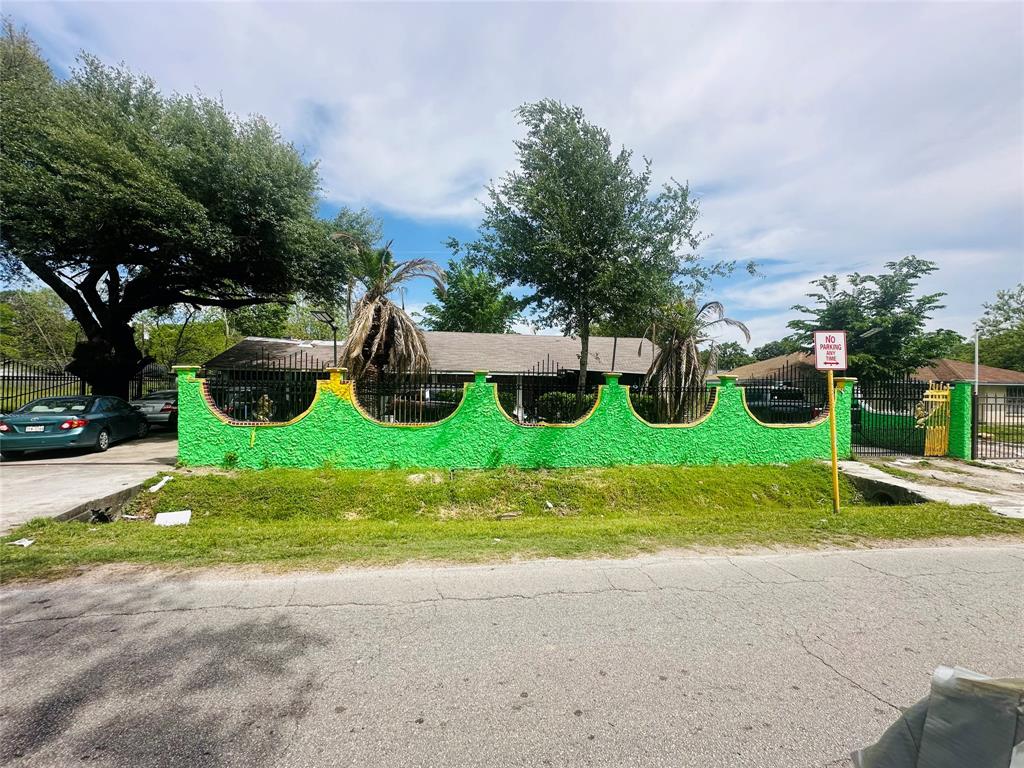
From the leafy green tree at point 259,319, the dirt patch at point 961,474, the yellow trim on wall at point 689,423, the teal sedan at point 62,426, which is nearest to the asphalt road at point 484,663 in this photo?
the yellow trim on wall at point 689,423

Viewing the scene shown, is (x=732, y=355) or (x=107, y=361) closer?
(x=107, y=361)

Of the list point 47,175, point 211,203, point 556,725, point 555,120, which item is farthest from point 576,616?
point 47,175

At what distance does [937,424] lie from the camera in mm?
12883

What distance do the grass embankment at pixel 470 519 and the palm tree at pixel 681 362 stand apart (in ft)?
5.89

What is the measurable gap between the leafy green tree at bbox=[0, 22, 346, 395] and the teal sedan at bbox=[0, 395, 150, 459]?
4.96 metres

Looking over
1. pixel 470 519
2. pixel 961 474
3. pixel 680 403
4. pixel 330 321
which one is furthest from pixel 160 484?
pixel 961 474

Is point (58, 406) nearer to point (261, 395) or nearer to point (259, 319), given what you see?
point (261, 395)

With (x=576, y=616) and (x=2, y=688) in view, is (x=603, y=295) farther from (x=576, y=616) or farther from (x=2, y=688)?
(x=2, y=688)

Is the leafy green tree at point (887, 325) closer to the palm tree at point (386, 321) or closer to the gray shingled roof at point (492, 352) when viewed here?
the gray shingled roof at point (492, 352)

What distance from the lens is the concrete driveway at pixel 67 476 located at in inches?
261

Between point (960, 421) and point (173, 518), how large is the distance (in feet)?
59.1

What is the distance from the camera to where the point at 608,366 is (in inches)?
834

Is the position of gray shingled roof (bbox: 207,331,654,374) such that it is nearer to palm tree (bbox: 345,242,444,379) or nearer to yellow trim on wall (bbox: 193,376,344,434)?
palm tree (bbox: 345,242,444,379)

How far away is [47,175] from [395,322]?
1019 cm
